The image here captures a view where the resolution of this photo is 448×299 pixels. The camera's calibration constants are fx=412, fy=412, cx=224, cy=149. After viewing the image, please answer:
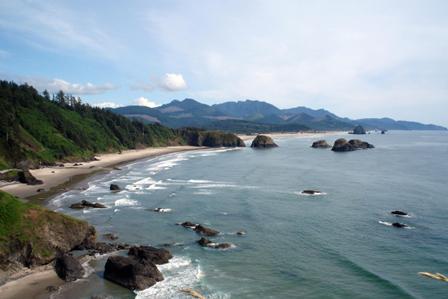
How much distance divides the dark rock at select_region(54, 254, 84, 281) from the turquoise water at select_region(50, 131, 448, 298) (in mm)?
1094

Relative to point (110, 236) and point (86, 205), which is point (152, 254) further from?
point (86, 205)

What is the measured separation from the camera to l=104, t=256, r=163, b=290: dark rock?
107 feet

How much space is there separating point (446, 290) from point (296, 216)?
2419 centimetres

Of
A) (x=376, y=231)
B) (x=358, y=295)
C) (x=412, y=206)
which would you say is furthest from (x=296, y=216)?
(x=358, y=295)

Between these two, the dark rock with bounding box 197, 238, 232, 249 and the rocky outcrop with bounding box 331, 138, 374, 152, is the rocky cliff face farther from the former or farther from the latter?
the rocky outcrop with bounding box 331, 138, 374, 152

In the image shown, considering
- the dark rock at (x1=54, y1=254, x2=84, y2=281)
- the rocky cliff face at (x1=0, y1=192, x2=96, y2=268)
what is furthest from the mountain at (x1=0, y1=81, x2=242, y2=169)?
the dark rock at (x1=54, y1=254, x2=84, y2=281)

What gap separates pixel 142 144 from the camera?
174625 mm

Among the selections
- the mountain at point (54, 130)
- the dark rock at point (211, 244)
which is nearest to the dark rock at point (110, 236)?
the dark rock at point (211, 244)

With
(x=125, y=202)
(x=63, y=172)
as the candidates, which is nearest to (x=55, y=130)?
(x=63, y=172)

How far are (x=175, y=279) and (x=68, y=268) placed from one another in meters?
8.79

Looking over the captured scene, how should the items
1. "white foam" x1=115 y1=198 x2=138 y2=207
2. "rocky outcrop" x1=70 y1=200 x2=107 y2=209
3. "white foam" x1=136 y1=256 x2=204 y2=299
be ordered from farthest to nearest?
1. "white foam" x1=115 y1=198 x2=138 y2=207
2. "rocky outcrop" x1=70 y1=200 x2=107 y2=209
3. "white foam" x1=136 y1=256 x2=204 y2=299

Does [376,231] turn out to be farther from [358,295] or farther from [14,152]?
[14,152]

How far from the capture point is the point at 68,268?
1329 inches

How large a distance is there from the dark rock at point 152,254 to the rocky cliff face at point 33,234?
620cm
